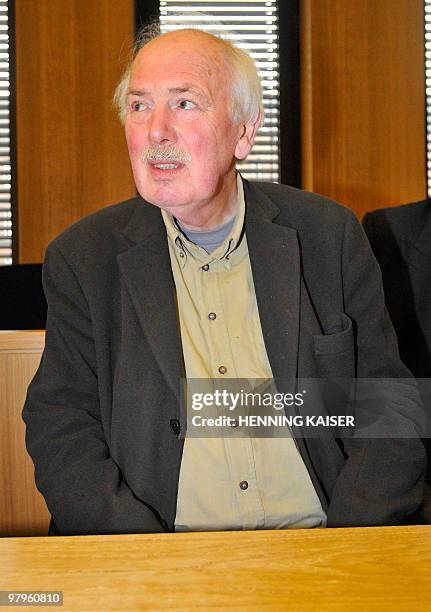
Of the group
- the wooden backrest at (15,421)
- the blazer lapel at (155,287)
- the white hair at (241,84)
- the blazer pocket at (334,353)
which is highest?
the white hair at (241,84)

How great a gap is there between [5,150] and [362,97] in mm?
2023

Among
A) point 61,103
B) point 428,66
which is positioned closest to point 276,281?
point 61,103

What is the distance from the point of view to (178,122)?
1.53m

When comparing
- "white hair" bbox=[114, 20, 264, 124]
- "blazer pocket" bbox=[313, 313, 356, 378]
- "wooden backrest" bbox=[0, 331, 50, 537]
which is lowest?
"wooden backrest" bbox=[0, 331, 50, 537]

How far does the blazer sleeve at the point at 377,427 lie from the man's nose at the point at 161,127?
15.3 inches

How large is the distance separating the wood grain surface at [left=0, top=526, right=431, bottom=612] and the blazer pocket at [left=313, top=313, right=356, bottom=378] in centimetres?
51

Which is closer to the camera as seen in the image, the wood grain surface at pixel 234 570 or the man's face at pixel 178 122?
the wood grain surface at pixel 234 570

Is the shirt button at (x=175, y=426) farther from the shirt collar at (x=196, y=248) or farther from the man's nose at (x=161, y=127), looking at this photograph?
the man's nose at (x=161, y=127)

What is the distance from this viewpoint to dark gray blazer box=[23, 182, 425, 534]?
1.46 metres

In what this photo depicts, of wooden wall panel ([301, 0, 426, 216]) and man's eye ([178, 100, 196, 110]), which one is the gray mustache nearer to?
man's eye ([178, 100, 196, 110])

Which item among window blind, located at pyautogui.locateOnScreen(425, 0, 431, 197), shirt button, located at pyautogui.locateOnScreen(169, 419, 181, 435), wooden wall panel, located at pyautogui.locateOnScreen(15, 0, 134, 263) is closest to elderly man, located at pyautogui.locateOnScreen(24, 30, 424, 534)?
shirt button, located at pyautogui.locateOnScreen(169, 419, 181, 435)

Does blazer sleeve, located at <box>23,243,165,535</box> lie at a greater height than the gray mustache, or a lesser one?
lesser

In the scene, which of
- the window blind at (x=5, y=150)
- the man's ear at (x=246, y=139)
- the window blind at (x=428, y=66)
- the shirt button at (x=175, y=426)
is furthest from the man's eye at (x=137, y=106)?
the window blind at (x=428, y=66)

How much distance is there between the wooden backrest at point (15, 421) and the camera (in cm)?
181
